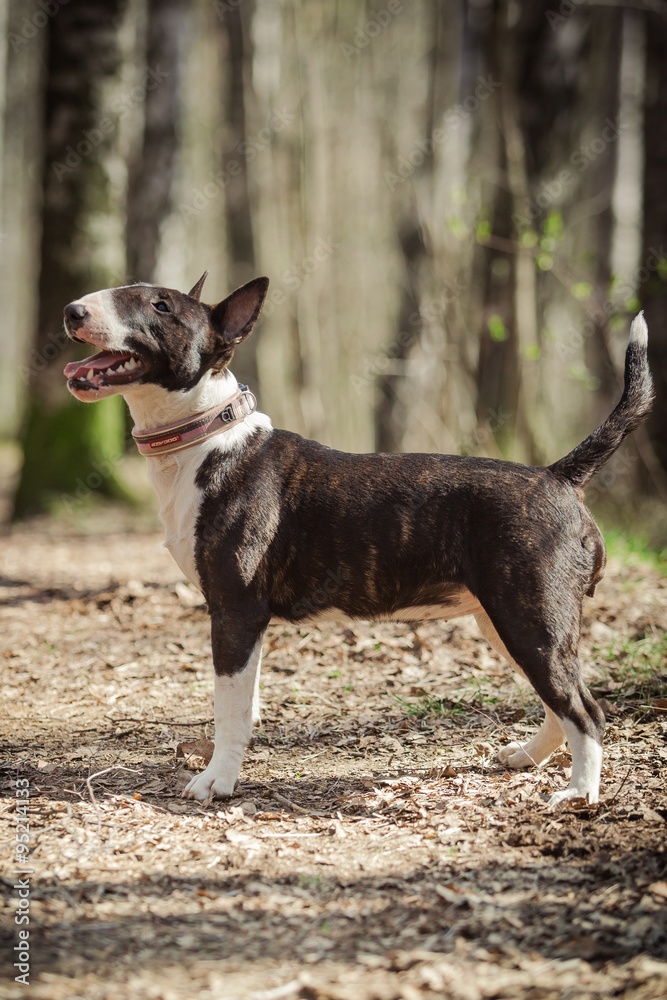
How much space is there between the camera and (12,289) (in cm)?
3012

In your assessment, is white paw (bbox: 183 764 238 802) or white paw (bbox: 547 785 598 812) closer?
white paw (bbox: 547 785 598 812)

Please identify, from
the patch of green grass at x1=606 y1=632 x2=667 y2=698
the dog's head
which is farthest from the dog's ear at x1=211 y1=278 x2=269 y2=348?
the patch of green grass at x1=606 y1=632 x2=667 y2=698

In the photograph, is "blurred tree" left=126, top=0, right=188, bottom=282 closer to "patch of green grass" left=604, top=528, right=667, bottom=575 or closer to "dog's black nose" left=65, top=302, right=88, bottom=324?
"patch of green grass" left=604, top=528, right=667, bottom=575

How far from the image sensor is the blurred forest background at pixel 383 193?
30.8ft

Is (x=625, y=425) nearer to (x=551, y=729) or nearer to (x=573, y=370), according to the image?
(x=551, y=729)

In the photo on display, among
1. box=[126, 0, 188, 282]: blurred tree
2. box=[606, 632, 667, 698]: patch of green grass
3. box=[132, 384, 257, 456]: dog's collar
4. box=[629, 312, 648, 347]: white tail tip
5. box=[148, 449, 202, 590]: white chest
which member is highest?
box=[126, 0, 188, 282]: blurred tree

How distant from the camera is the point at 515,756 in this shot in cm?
411

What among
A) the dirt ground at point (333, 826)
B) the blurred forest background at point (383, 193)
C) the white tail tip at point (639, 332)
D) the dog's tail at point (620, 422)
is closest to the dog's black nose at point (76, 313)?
the dirt ground at point (333, 826)

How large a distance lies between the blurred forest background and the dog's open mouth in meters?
4.08

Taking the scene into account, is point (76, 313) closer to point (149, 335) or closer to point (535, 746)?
point (149, 335)

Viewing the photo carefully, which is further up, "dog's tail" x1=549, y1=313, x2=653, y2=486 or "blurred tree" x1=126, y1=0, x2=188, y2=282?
"blurred tree" x1=126, y1=0, x2=188, y2=282

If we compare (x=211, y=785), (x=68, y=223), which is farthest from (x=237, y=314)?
(x=68, y=223)

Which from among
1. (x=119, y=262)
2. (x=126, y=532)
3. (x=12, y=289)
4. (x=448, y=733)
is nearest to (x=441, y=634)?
(x=448, y=733)

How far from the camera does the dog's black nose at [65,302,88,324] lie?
148 inches
